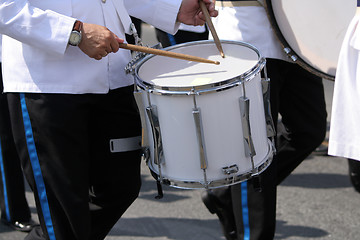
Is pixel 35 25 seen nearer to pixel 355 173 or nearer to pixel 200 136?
pixel 200 136

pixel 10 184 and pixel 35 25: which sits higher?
pixel 35 25

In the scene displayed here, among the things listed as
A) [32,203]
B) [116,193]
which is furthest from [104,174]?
[32,203]

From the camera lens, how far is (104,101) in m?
2.49

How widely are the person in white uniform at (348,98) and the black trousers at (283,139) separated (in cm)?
53

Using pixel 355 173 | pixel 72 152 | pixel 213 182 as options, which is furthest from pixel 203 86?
pixel 355 173

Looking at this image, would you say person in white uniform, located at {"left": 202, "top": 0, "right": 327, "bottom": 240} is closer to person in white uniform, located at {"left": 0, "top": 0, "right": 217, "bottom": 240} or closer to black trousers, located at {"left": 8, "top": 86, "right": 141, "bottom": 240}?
person in white uniform, located at {"left": 0, "top": 0, "right": 217, "bottom": 240}

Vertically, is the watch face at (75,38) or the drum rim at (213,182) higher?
the watch face at (75,38)

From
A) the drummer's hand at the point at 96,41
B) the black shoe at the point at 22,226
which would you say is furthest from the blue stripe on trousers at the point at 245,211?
the black shoe at the point at 22,226

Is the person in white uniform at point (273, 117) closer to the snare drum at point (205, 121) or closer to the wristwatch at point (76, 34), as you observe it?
the snare drum at point (205, 121)

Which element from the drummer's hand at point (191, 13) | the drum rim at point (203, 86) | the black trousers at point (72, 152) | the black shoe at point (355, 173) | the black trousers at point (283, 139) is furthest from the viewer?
the black shoe at point (355, 173)

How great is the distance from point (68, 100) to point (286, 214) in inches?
63.8

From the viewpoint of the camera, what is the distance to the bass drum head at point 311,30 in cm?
275

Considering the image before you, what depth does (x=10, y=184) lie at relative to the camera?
352 cm

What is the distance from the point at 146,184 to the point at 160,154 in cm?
184
